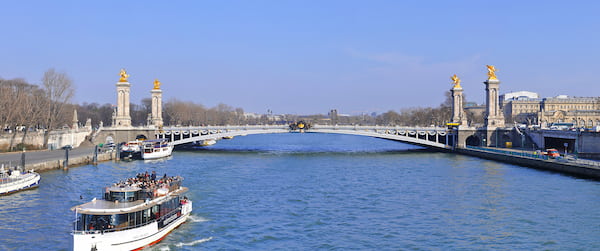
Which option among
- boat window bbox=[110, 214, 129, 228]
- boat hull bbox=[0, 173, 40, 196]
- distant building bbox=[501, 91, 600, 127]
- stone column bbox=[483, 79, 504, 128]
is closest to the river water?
boat hull bbox=[0, 173, 40, 196]

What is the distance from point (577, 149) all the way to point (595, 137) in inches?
106

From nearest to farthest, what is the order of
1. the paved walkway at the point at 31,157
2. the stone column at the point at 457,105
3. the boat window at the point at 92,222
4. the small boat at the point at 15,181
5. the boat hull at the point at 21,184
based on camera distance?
the boat window at the point at 92,222 → the boat hull at the point at 21,184 → the small boat at the point at 15,181 → the paved walkway at the point at 31,157 → the stone column at the point at 457,105

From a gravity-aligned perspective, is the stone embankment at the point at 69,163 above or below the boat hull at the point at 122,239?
above

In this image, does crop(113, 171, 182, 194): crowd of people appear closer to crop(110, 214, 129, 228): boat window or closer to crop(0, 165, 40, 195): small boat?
crop(110, 214, 129, 228): boat window

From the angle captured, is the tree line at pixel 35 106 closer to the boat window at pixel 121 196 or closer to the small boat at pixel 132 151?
the small boat at pixel 132 151

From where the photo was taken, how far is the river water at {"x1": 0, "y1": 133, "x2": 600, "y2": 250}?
2027 centimetres

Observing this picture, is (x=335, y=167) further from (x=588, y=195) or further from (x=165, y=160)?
(x=588, y=195)

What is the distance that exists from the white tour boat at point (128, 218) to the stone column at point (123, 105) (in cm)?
4546

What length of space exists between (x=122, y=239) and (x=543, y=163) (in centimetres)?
3265

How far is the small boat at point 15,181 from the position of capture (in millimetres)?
28953

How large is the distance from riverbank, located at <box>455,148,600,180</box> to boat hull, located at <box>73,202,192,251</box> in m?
27.0

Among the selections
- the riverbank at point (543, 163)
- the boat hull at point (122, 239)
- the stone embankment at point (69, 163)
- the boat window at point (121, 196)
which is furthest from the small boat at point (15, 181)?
the riverbank at point (543, 163)

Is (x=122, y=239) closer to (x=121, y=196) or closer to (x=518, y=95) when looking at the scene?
(x=121, y=196)

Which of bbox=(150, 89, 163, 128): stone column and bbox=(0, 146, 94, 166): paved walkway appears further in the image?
bbox=(150, 89, 163, 128): stone column
